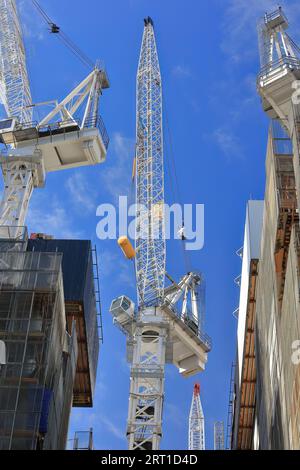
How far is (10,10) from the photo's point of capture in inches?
3615

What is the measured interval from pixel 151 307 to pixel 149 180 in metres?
16.3

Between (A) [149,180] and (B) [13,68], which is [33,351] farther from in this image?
(A) [149,180]

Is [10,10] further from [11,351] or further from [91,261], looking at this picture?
[11,351]

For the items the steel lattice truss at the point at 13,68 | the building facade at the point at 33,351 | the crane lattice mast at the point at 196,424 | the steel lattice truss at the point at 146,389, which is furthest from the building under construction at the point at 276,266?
the crane lattice mast at the point at 196,424

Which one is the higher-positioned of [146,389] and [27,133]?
[27,133]

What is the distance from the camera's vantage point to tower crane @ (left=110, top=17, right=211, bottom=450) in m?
88.9

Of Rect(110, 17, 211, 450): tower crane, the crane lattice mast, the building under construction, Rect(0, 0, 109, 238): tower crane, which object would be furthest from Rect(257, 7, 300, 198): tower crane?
the crane lattice mast

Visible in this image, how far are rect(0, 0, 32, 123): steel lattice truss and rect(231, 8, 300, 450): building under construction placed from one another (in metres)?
23.2

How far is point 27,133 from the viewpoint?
83.2 meters

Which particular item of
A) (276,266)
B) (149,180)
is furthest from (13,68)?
(276,266)

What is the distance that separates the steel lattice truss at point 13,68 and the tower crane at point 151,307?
18.6 metres

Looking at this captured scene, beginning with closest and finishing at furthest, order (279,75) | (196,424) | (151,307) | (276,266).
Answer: (276,266) → (279,75) → (151,307) → (196,424)
